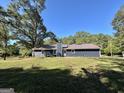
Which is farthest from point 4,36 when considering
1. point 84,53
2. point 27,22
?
point 84,53

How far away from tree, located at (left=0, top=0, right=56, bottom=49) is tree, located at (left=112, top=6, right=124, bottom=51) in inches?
672

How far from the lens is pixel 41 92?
9219 millimetres

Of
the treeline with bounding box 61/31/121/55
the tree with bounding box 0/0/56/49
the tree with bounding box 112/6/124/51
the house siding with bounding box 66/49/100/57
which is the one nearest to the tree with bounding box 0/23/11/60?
the tree with bounding box 0/0/56/49

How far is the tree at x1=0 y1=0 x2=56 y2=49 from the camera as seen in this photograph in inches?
1631

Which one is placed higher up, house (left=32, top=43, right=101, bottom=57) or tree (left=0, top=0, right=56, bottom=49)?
A: tree (left=0, top=0, right=56, bottom=49)

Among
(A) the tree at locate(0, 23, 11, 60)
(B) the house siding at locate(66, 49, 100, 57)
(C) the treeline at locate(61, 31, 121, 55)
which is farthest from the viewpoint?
(C) the treeline at locate(61, 31, 121, 55)

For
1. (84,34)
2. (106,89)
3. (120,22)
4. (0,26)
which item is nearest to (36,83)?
(106,89)

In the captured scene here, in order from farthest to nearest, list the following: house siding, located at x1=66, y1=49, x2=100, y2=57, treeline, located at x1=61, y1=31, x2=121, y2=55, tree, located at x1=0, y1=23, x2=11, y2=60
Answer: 1. treeline, located at x1=61, y1=31, x2=121, y2=55
2. house siding, located at x1=66, y1=49, x2=100, y2=57
3. tree, located at x1=0, y1=23, x2=11, y2=60

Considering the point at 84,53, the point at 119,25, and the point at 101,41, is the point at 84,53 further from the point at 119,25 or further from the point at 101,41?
the point at 101,41

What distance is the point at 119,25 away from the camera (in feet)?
155

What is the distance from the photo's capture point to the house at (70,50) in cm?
4216

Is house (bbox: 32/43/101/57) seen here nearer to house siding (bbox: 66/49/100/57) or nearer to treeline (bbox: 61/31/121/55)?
house siding (bbox: 66/49/100/57)

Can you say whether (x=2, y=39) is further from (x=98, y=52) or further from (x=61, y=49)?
(x=98, y=52)

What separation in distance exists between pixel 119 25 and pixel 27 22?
72.8 feet
